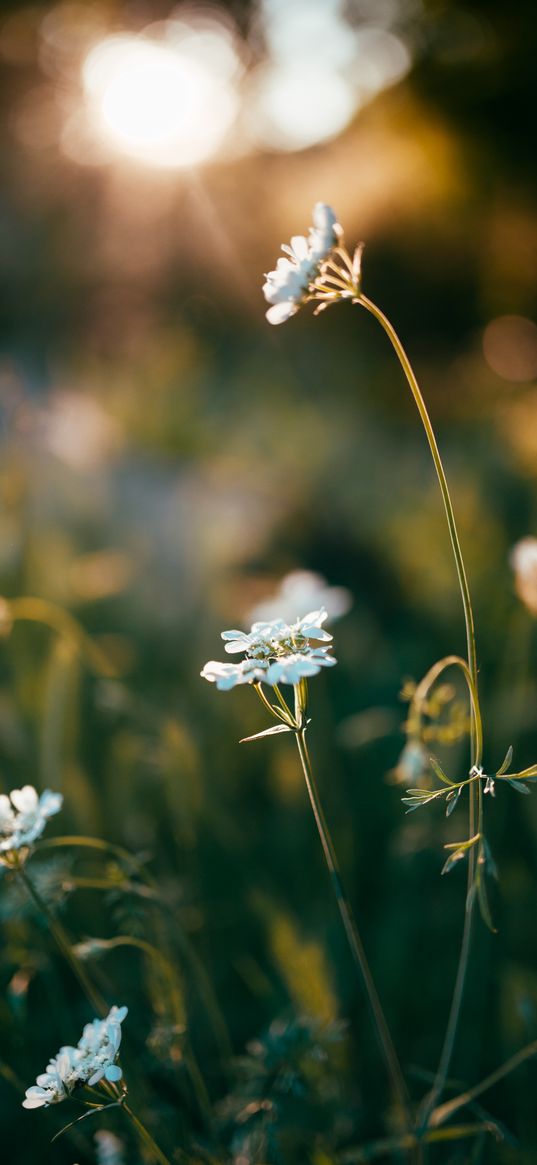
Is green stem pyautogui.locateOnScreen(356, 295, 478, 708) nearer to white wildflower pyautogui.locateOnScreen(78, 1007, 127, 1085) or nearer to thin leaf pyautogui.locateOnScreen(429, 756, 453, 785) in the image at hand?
thin leaf pyautogui.locateOnScreen(429, 756, 453, 785)

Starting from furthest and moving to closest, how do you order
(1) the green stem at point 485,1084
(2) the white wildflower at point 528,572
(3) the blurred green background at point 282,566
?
(3) the blurred green background at point 282,566 → (2) the white wildflower at point 528,572 → (1) the green stem at point 485,1084

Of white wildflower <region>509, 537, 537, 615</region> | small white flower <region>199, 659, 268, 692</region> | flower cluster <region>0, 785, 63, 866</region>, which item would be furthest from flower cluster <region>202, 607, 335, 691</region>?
white wildflower <region>509, 537, 537, 615</region>

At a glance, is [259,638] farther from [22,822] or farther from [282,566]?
[282,566]

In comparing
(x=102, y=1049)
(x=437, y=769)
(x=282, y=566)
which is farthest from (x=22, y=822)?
(x=282, y=566)

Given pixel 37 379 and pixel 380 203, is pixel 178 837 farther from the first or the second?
pixel 37 379

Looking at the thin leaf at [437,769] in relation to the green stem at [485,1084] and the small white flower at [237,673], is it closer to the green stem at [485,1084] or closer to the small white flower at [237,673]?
the small white flower at [237,673]

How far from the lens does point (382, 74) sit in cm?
338

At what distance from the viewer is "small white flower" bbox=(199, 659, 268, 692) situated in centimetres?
38

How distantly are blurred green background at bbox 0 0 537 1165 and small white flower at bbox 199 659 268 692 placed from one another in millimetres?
248

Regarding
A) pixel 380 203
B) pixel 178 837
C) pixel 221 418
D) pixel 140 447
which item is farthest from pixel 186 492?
pixel 380 203

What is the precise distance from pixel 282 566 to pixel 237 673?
1.34 metres

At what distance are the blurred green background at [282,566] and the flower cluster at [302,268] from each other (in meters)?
0.41

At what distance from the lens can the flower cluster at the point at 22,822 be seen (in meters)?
0.45

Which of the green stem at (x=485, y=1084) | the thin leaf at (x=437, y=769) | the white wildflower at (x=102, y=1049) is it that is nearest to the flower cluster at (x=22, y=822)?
the white wildflower at (x=102, y=1049)
